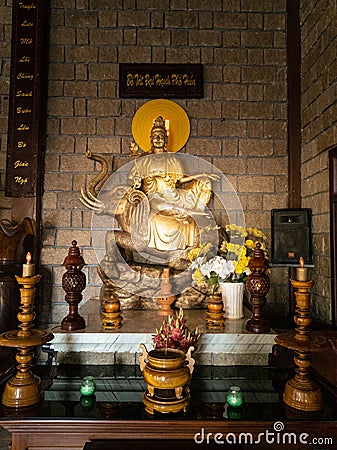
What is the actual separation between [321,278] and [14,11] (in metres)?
3.73

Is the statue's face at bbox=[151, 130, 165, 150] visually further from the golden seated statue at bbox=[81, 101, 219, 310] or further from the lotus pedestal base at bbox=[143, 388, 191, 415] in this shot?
Result: the lotus pedestal base at bbox=[143, 388, 191, 415]

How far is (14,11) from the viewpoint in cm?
357

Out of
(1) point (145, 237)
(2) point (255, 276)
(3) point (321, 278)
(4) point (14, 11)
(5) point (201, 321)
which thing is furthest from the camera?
(4) point (14, 11)

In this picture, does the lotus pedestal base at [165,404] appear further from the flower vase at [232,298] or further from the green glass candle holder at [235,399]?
the flower vase at [232,298]

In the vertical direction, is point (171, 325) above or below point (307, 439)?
above

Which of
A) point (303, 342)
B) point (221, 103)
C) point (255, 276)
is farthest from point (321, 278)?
point (221, 103)

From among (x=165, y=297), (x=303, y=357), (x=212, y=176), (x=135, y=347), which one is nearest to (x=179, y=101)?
(x=212, y=176)

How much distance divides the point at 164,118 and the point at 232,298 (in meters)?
1.89

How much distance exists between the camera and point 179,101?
12.0 feet

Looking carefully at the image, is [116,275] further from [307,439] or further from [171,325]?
[307,439]

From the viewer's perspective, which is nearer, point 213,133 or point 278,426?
point 278,426

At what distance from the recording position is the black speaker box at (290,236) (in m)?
3.21

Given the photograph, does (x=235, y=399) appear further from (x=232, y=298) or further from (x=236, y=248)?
(x=236, y=248)

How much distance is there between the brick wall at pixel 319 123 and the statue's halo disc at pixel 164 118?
44.6 inches
